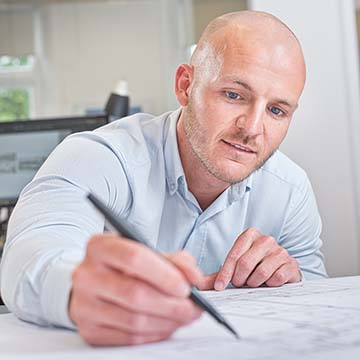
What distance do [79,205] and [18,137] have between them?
36.9 inches

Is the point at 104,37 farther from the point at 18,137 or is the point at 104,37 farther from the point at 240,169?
the point at 240,169

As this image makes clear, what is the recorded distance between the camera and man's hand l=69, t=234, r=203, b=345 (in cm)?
63

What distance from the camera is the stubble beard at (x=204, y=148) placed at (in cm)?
128

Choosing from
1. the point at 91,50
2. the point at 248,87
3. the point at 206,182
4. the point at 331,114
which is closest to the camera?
the point at 248,87

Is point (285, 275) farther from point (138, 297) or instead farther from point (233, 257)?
point (138, 297)

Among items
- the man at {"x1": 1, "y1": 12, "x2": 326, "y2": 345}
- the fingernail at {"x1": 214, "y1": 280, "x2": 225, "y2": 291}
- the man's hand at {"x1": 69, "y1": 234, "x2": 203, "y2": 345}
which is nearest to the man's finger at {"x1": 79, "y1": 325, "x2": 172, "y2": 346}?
the man's hand at {"x1": 69, "y1": 234, "x2": 203, "y2": 345}

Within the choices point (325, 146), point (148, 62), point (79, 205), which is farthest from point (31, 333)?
point (148, 62)

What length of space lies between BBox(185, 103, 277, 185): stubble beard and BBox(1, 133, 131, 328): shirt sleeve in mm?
143

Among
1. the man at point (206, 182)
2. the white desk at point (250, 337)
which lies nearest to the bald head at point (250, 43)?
the man at point (206, 182)

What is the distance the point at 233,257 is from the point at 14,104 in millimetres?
5018

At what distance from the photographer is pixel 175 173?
1.34 meters

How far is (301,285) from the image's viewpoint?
1.16m

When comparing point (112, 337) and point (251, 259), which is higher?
point (112, 337)

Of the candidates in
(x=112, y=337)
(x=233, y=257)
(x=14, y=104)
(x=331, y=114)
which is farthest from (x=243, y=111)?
(x=14, y=104)
